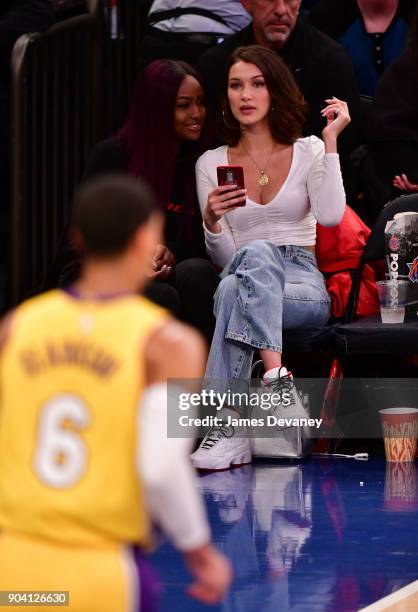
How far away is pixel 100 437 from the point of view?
102 inches

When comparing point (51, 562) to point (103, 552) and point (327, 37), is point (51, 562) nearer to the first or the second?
point (103, 552)

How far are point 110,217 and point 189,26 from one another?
192 inches

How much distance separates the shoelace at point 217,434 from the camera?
20.1 feet

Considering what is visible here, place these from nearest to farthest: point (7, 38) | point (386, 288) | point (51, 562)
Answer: point (51, 562) < point (386, 288) < point (7, 38)

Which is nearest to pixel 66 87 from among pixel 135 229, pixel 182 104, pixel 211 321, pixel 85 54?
pixel 85 54

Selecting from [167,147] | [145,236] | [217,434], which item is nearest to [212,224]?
[167,147]

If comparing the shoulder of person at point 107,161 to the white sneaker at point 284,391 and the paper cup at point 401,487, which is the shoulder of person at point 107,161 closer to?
the white sneaker at point 284,391

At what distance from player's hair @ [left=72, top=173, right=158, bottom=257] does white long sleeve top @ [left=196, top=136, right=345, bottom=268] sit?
144 inches

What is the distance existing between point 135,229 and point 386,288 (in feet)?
12.4

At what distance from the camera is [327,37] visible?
702cm

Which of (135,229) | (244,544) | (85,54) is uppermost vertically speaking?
(85,54)

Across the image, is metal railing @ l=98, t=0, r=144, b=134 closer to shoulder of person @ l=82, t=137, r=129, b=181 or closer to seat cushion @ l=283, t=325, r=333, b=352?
shoulder of person @ l=82, t=137, r=129, b=181

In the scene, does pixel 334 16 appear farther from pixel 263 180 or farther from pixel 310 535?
pixel 310 535

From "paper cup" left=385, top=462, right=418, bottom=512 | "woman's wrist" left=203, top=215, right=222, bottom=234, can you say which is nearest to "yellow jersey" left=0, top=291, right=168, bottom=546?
"paper cup" left=385, top=462, right=418, bottom=512
